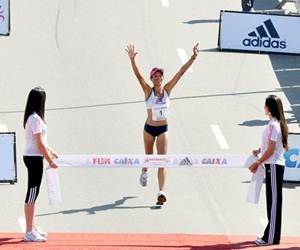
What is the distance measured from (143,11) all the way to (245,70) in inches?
182

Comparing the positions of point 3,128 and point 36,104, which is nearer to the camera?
point 36,104

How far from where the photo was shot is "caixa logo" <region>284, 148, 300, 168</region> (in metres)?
18.4

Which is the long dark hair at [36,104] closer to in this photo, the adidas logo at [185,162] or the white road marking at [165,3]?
the adidas logo at [185,162]

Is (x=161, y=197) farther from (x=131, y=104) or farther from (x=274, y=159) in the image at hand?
(x=131, y=104)

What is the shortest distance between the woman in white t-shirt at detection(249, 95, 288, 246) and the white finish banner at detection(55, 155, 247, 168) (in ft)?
3.00

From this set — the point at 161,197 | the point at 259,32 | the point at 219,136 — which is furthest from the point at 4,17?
the point at 161,197

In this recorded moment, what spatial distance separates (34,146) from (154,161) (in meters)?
2.06

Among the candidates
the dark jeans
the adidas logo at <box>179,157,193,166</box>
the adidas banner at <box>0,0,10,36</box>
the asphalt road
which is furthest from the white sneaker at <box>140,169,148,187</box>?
the dark jeans

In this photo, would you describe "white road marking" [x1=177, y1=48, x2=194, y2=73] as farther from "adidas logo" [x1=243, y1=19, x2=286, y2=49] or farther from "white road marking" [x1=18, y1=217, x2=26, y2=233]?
"white road marking" [x1=18, y1=217, x2=26, y2=233]

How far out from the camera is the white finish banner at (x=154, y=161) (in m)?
15.5

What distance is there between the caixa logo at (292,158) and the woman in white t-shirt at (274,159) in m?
3.85

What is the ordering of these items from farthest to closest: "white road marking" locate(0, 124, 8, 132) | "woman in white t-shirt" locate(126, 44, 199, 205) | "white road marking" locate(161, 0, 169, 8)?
1. "white road marking" locate(161, 0, 169, 8)
2. "white road marking" locate(0, 124, 8, 132)
3. "woman in white t-shirt" locate(126, 44, 199, 205)

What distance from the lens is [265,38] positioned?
25938mm

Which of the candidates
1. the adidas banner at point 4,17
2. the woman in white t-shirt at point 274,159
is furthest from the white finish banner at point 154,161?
the adidas banner at point 4,17
